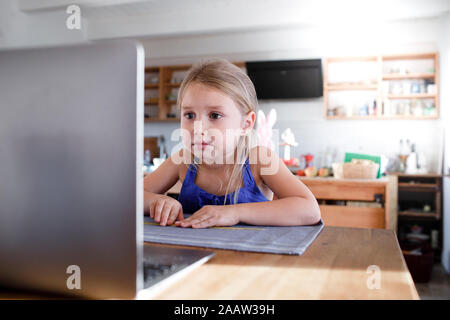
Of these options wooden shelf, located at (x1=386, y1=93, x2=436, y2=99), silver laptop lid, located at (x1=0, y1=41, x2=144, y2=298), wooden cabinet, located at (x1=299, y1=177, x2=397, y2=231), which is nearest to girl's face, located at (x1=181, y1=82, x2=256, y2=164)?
silver laptop lid, located at (x1=0, y1=41, x2=144, y2=298)

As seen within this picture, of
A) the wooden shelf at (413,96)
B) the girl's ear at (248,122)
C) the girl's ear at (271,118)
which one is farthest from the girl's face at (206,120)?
the wooden shelf at (413,96)

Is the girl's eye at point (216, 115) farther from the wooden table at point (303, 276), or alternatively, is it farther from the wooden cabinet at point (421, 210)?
the wooden cabinet at point (421, 210)

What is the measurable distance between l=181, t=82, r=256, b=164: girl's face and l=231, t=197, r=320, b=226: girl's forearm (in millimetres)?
279

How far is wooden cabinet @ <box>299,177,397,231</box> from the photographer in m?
2.51

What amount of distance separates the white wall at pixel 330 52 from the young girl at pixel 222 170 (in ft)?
11.1

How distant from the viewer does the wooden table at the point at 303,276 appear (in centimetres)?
39

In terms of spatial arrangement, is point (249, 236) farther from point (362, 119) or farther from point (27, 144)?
point (362, 119)

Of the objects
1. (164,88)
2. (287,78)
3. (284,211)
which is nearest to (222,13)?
(287,78)

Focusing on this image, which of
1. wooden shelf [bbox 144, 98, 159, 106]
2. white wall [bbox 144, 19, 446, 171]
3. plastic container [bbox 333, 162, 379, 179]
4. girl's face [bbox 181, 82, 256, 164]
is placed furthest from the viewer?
wooden shelf [bbox 144, 98, 159, 106]

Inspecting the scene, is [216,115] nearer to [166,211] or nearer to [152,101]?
[166,211]

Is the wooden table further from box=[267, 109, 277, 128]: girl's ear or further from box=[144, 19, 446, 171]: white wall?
box=[144, 19, 446, 171]: white wall

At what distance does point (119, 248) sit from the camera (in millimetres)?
354
